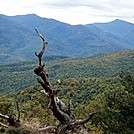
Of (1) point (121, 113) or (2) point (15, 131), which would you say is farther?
(1) point (121, 113)

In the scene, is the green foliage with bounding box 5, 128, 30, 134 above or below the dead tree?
below

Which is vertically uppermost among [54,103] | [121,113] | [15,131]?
[54,103]

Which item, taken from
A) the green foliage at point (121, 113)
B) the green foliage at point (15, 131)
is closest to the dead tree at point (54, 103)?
the green foliage at point (15, 131)

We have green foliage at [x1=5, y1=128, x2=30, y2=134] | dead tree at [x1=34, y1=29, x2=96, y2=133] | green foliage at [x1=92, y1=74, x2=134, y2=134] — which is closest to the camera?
dead tree at [x1=34, y1=29, x2=96, y2=133]

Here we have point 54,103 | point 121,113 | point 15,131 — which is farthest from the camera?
point 121,113

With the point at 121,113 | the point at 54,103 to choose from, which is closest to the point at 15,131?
the point at 54,103

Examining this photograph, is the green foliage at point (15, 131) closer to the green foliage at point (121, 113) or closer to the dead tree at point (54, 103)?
the dead tree at point (54, 103)

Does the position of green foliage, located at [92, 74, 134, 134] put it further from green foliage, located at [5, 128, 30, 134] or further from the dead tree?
green foliage, located at [5, 128, 30, 134]

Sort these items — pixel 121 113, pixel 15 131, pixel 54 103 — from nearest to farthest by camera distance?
1. pixel 15 131
2. pixel 54 103
3. pixel 121 113

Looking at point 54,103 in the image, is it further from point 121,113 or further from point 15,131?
point 121,113

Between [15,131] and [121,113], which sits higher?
[15,131]

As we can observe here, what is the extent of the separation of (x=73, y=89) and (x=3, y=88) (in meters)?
56.6

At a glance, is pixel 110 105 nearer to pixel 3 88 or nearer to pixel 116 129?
pixel 116 129

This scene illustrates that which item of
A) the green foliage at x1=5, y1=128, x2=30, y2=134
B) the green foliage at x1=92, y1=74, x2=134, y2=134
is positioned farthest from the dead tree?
the green foliage at x1=92, y1=74, x2=134, y2=134
